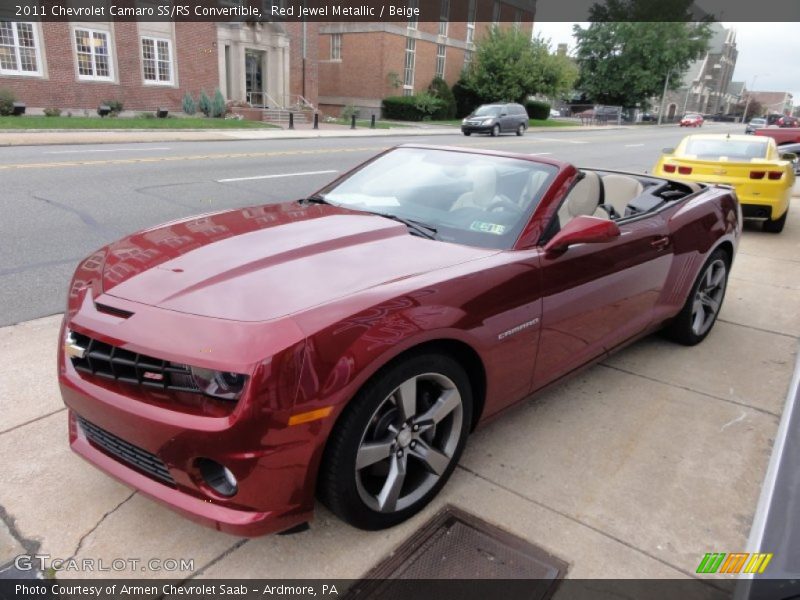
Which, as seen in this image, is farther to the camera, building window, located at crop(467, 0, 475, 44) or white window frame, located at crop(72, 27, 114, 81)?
building window, located at crop(467, 0, 475, 44)

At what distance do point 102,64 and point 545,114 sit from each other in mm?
34893

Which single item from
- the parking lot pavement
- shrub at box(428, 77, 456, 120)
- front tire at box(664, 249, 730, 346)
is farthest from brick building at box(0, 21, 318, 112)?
front tire at box(664, 249, 730, 346)

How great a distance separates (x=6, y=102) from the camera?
2275 centimetres

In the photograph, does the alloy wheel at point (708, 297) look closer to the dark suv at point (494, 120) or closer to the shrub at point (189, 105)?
the dark suv at point (494, 120)

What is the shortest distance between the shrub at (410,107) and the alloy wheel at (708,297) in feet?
122

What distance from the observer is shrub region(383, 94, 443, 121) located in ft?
132

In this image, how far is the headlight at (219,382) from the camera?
6.70 feet

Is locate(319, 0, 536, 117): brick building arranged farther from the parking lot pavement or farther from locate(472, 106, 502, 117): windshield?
the parking lot pavement

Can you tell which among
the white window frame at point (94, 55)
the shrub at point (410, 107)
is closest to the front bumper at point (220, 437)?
the white window frame at point (94, 55)

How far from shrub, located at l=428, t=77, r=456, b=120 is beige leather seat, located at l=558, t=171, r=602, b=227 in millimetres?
40100

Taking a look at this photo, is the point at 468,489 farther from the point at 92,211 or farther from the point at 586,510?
the point at 92,211

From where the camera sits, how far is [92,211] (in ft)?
26.5

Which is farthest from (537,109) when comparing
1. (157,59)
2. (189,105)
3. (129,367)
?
(129,367)

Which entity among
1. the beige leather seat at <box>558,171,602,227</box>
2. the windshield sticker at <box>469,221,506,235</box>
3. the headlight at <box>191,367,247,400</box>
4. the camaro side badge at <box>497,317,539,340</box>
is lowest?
the camaro side badge at <box>497,317,539,340</box>
